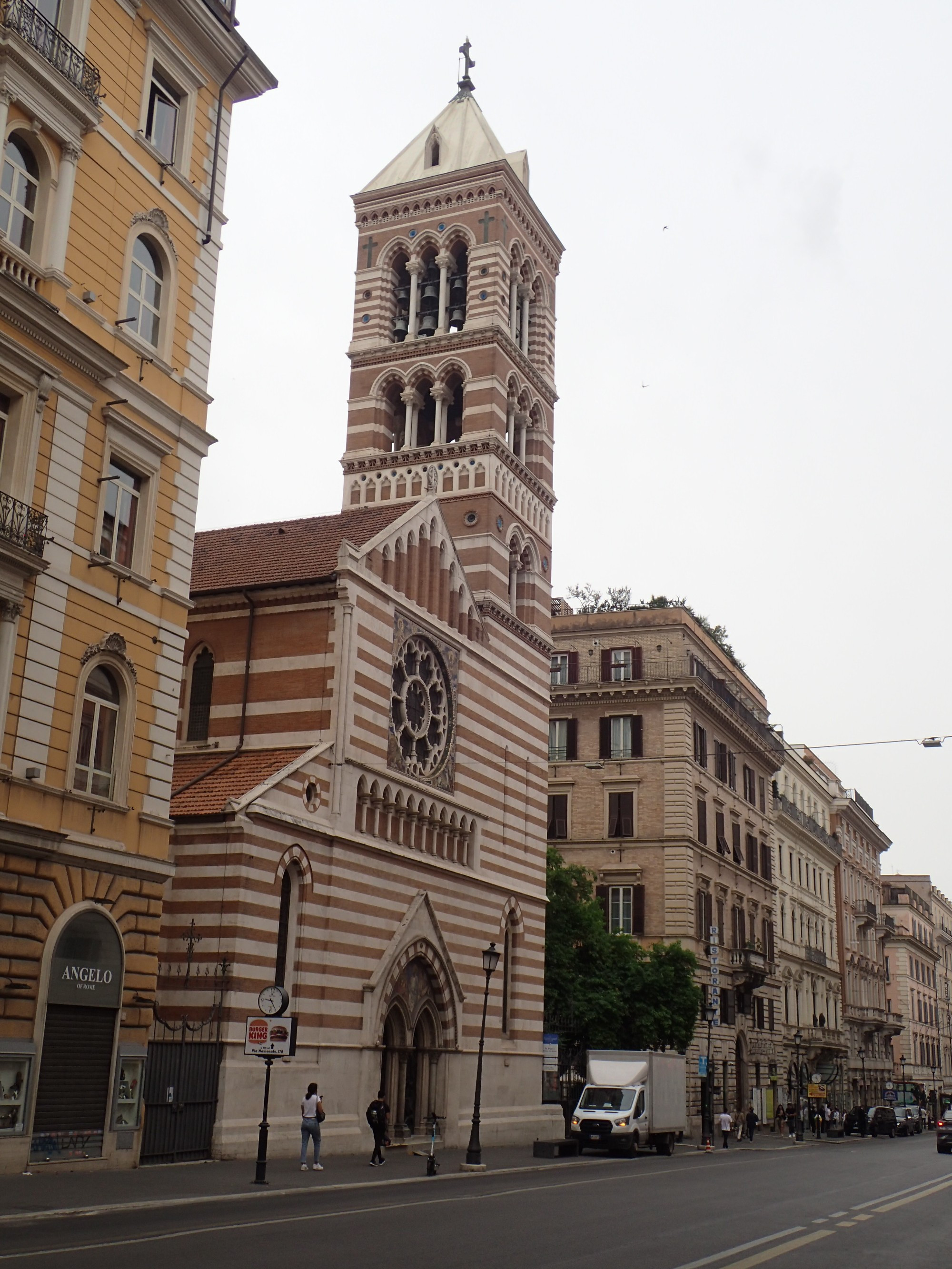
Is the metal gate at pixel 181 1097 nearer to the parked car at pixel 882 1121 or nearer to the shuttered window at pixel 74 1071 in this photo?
the shuttered window at pixel 74 1071

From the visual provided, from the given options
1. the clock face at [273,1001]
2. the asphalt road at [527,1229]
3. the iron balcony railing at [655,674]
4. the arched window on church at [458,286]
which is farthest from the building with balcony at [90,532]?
the iron balcony railing at [655,674]

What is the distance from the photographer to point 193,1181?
2116 centimetres

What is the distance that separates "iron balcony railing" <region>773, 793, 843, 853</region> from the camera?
73.2 meters

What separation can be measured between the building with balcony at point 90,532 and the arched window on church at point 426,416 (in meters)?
18.4

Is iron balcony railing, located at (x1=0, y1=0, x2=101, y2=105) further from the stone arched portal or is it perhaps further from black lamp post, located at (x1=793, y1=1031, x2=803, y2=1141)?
black lamp post, located at (x1=793, y1=1031, x2=803, y2=1141)

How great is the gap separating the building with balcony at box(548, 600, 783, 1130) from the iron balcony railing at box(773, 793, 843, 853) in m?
11.1

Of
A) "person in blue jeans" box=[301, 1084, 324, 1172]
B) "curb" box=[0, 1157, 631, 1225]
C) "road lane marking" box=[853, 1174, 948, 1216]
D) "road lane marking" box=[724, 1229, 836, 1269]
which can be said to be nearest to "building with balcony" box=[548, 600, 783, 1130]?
"road lane marking" box=[853, 1174, 948, 1216]

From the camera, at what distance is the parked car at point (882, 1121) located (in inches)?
2594

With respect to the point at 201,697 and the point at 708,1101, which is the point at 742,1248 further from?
the point at 708,1101

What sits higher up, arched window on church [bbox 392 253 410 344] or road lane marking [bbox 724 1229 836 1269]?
arched window on church [bbox 392 253 410 344]

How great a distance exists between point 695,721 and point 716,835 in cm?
562

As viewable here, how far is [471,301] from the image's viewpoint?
146 ft

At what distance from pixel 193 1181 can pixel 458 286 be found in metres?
32.5

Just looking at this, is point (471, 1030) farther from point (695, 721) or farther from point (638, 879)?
point (695, 721)
